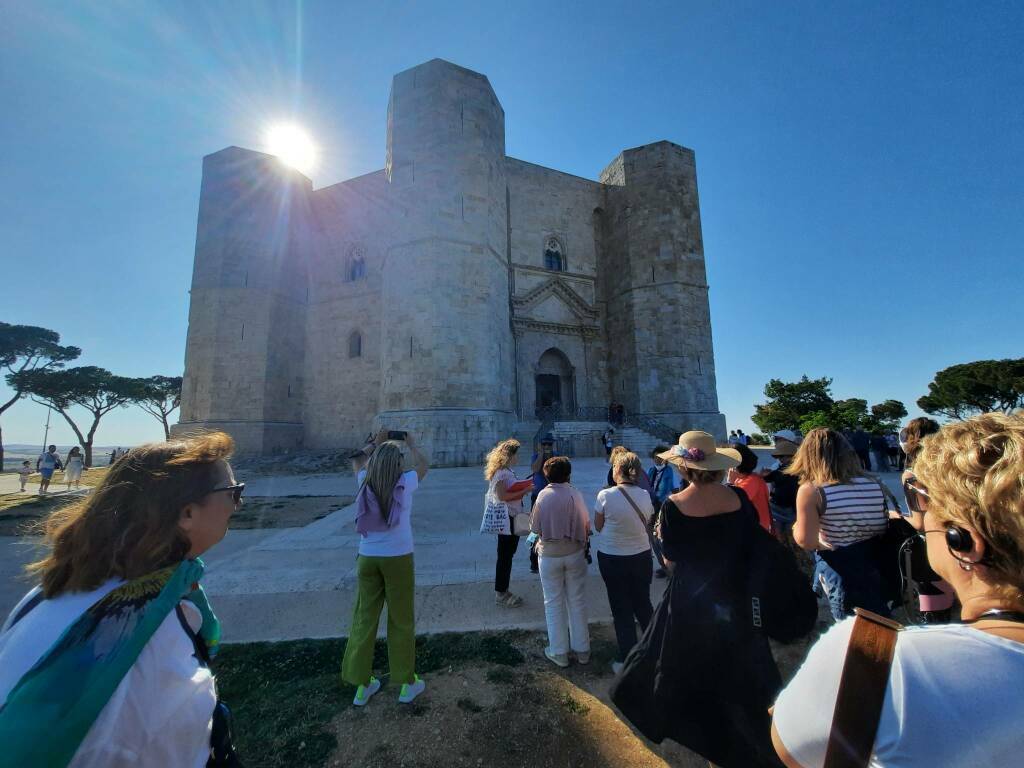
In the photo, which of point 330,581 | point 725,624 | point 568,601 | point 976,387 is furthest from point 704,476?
point 976,387

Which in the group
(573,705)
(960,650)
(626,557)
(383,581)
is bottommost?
(573,705)

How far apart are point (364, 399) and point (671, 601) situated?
19850 millimetres

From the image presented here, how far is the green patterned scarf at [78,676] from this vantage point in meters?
0.78

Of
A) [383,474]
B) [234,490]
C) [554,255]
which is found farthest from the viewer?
[554,255]

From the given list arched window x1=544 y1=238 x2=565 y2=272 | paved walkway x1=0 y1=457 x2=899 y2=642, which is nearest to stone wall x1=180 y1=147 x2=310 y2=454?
arched window x1=544 y1=238 x2=565 y2=272

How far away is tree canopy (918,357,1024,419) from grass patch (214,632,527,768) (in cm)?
4136

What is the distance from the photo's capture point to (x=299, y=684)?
303cm

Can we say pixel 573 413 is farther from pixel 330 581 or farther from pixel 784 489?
pixel 330 581

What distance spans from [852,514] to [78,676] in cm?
328

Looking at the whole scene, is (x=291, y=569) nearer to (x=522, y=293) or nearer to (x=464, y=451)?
(x=464, y=451)

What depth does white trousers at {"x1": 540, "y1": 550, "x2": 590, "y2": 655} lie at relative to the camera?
127 inches

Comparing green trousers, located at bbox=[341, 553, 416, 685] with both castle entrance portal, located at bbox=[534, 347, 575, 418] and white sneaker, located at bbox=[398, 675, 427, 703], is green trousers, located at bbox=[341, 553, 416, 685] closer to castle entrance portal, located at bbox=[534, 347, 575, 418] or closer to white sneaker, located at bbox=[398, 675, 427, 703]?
white sneaker, located at bbox=[398, 675, 427, 703]

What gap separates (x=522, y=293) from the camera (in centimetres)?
2112

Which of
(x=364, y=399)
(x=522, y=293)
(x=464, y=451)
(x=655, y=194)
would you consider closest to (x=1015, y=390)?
(x=655, y=194)
